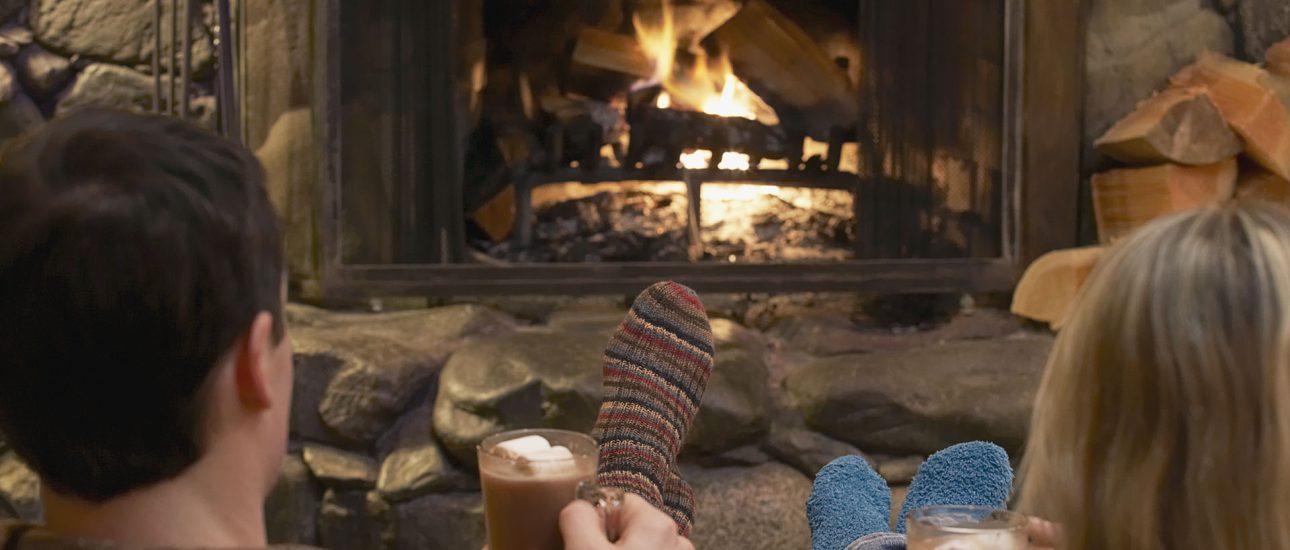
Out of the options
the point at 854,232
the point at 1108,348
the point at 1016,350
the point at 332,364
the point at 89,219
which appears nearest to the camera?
the point at 89,219

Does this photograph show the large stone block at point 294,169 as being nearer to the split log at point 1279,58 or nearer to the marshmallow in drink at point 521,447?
the marshmallow in drink at point 521,447

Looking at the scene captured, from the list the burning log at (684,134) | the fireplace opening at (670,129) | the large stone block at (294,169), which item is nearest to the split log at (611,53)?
the fireplace opening at (670,129)

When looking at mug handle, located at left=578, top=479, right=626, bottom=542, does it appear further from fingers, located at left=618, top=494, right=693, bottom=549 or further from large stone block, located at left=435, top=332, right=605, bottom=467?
large stone block, located at left=435, top=332, right=605, bottom=467

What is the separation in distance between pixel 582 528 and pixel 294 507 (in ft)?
3.95

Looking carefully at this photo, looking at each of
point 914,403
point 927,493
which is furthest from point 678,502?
point 914,403

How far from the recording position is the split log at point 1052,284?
2.31 meters

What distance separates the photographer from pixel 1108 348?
824mm

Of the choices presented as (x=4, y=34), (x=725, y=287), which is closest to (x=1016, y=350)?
(x=725, y=287)

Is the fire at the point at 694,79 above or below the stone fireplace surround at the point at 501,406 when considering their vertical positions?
above

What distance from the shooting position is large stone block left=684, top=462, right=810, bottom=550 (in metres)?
2.14

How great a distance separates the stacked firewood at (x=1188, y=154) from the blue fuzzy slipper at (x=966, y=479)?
0.87 m

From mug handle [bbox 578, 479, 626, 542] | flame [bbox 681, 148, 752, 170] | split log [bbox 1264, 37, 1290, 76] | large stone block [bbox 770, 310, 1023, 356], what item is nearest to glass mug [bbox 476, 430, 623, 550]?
mug handle [bbox 578, 479, 626, 542]

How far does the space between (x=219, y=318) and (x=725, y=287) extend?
1.64 meters

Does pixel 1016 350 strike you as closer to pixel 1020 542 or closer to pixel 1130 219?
pixel 1130 219
